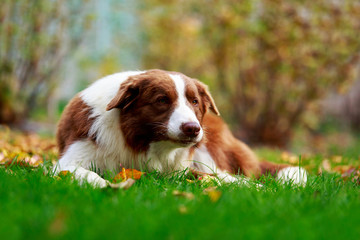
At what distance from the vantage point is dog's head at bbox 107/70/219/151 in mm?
3125

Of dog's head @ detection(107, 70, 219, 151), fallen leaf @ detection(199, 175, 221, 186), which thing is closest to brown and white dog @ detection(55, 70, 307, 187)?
dog's head @ detection(107, 70, 219, 151)

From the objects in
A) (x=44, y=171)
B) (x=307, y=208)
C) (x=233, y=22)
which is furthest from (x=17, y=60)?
(x=307, y=208)

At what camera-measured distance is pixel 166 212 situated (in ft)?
6.46

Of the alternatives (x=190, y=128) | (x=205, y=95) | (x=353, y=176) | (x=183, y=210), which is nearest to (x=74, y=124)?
(x=190, y=128)

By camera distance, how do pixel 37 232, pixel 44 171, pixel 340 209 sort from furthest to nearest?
pixel 44 171 → pixel 340 209 → pixel 37 232

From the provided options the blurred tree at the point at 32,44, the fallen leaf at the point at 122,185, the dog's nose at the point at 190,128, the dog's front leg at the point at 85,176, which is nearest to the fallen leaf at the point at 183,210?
the fallen leaf at the point at 122,185

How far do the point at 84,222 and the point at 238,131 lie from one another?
7956 millimetres

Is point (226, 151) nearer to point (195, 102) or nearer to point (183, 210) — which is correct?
point (195, 102)

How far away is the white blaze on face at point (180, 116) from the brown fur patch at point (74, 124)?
72cm

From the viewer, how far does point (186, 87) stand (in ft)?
10.8

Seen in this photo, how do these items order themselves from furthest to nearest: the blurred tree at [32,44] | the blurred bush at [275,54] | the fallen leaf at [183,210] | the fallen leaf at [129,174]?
the blurred tree at [32,44], the blurred bush at [275,54], the fallen leaf at [129,174], the fallen leaf at [183,210]

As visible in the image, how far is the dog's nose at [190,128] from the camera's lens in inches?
118

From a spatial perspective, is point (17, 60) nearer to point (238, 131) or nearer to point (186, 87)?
point (238, 131)

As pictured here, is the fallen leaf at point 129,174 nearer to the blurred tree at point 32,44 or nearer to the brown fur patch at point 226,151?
the brown fur patch at point 226,151
